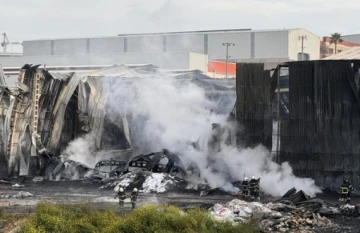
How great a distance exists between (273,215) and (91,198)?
333 inches

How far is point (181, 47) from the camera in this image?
82688 mm

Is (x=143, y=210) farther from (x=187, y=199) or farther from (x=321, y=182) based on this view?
(x=321, y=182)

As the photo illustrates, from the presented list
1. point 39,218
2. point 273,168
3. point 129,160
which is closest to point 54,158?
point 129,160

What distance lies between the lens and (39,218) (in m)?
16.3

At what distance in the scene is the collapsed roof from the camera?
29938mm

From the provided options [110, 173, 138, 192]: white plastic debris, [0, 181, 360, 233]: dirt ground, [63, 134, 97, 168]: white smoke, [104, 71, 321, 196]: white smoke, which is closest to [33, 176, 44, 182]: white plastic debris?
[0, 181, 360, 233]: dirt ground

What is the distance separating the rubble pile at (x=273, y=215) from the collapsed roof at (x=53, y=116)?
404 inches

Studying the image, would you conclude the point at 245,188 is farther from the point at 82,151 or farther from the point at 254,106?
the point at 82,151

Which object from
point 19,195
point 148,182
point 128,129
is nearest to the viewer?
point 19,195

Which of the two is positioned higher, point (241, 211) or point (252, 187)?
point (252, 187)

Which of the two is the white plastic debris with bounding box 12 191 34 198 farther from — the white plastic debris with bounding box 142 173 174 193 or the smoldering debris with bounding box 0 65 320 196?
the white plastic debris with bounding box 142 173 174 193

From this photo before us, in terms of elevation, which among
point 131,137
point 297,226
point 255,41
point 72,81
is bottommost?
point 297,226

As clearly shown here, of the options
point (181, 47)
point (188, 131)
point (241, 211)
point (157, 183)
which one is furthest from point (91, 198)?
point (181, 47)

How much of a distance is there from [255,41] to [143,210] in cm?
6262
